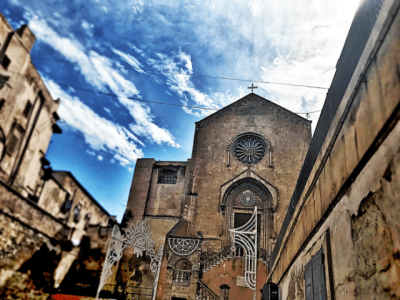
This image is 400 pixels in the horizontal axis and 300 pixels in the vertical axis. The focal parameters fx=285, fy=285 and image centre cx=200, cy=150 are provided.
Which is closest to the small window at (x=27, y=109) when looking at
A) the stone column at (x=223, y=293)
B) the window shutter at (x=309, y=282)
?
the window shutter at (x=309, y=282)

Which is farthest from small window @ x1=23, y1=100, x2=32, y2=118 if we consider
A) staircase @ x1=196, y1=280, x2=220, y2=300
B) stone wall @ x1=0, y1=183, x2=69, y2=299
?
staircase @ x1=196, y1=280, x2=220, y2=300

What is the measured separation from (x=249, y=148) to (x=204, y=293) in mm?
11741

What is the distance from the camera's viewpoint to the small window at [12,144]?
3127mm

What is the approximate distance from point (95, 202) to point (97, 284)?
1.54 meters

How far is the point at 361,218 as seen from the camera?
2.55m

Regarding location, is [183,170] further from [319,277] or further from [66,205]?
[319,277]

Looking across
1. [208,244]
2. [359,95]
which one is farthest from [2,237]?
[208,244]

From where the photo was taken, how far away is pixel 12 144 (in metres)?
3.19

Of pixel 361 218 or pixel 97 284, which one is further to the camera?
pixel 97 284

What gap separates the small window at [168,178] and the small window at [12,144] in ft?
69.9

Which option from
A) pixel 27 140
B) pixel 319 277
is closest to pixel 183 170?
pixel 319 277

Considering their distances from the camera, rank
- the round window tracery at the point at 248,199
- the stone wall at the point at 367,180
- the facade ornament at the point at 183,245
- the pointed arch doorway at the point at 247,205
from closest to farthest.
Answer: the stone wall at the point at 367,180
the facade ornament at the point at 183,245
the pointed arch doorway at the point at 247,205
the round window tracery at the point at 248,199

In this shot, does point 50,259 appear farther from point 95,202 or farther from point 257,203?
point 257,203

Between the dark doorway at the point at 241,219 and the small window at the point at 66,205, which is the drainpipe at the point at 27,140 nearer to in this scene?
the small window at the point at 66,205
